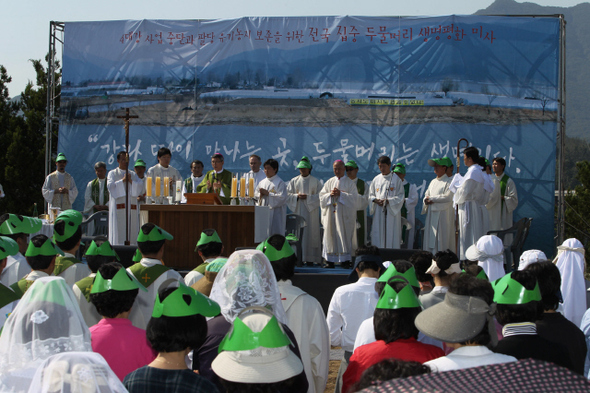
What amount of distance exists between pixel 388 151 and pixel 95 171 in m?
5.73

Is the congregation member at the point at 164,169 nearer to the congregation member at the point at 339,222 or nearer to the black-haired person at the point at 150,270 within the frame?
the congregation member at the point at 339,222

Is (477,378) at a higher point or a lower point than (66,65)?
lower

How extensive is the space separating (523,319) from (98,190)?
10525mm

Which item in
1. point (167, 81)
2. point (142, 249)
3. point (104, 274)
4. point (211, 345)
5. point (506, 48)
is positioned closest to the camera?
point (211, 345)

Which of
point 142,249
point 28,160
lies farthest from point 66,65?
point 142,249

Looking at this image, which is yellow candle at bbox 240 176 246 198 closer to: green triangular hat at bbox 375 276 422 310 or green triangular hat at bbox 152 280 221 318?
green triangular hat at bbox 375 276 422 310

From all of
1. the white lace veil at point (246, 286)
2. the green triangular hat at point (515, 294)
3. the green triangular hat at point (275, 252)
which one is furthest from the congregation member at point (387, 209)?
the white lace veil at point (246, 286)

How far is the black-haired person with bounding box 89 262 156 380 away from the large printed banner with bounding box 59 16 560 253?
9.26 metres

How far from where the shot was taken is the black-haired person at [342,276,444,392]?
2.95 meters

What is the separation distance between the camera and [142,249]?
15.9 ft

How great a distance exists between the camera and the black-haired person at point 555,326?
3.38 m

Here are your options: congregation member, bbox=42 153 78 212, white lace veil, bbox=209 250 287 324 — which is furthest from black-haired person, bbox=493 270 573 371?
congregation member, bbox=42 153 78 212

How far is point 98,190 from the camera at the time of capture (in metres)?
12.5

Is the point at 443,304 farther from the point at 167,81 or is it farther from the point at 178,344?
the point at 167,81
